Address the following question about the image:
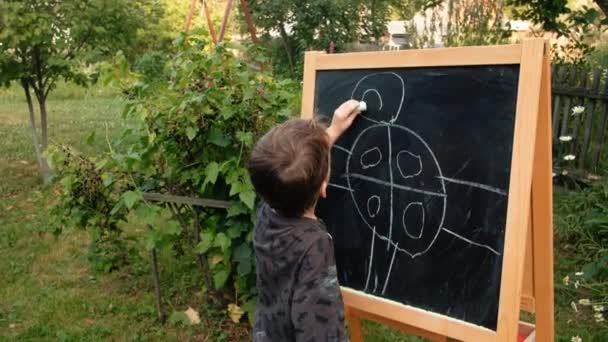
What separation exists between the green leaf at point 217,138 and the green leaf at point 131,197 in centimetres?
45

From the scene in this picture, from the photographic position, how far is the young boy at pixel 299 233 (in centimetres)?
171

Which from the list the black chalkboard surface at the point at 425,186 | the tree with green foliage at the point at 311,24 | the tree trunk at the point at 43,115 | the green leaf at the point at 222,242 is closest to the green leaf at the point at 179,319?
the green leaf at the point at 222,242

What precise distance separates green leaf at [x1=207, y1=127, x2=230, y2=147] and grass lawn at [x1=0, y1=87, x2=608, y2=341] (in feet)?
1.81

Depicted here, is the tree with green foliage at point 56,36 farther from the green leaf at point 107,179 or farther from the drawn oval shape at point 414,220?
the drawn oval shape at point 414,220

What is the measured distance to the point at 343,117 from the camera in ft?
7.19

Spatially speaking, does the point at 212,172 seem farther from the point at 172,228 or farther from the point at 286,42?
the point at 286,42

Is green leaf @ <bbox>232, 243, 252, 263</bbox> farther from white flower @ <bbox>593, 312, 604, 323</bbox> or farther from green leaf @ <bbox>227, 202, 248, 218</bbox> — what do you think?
white flower @ <bbox>593, 312, 604, 323</bbox>

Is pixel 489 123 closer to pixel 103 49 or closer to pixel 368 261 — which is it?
pixel 368 261

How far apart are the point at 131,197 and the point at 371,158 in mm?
1323

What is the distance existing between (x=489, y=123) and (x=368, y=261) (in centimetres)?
65

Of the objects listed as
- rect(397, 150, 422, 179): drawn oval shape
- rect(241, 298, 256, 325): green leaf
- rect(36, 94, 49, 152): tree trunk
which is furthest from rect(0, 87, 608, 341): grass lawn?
rect(397, 150, 422, 179): drawn oval shape

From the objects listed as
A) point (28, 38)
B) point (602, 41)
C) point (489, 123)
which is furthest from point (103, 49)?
point (602, 41)

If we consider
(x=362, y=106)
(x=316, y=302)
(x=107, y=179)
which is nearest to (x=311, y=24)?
(x=107, y=179)

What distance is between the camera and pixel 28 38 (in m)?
5.98
